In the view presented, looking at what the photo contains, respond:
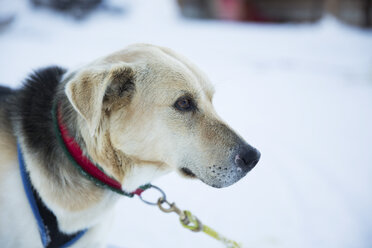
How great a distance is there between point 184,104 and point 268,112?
370cm

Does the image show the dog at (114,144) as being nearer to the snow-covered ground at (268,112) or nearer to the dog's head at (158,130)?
the dog's head at (158,130)

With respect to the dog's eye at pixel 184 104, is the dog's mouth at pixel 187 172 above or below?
below

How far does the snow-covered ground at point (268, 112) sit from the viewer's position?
299 cm

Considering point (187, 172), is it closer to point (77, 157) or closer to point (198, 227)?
point (198, 227)

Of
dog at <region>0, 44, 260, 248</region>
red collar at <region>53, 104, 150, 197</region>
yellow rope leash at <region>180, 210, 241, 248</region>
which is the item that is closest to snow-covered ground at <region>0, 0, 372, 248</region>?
yellow rope leash at <region>180, 210, 241, 248</region>

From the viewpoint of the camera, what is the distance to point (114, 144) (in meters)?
1.71

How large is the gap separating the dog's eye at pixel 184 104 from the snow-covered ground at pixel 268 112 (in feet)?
2.68

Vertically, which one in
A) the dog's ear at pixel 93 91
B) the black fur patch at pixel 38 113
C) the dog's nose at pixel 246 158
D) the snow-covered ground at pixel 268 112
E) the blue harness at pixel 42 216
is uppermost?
the dog's ear at pixel 93 91

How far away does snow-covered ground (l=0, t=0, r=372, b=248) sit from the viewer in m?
2.99

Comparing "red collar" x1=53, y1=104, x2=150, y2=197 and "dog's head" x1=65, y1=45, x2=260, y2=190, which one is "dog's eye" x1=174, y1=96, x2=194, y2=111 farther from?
"red collar" x1=53, y1=104, x2=150, y2=197

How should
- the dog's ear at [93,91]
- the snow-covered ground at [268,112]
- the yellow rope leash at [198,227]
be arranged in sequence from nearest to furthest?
the dog's ear at [93,91] → the yellow rope leash at [198,227] → the snow-covered ground at [268,112]

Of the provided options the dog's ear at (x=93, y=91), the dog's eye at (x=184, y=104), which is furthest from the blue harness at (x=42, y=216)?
the dog's eye at (x=184, y=104)

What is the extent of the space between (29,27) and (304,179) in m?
8.95

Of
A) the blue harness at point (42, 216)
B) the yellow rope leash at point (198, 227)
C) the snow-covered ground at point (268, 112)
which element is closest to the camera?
the blue harness at point (42, 216)
